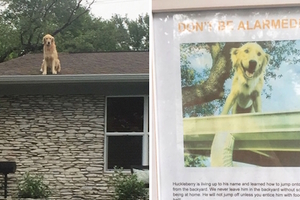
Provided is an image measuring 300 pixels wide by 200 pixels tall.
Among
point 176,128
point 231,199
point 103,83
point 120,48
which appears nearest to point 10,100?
point 103,83

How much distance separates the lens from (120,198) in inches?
127

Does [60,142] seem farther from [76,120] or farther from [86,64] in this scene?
[86,64]

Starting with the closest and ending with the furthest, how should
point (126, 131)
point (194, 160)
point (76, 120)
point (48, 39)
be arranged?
1. point (194, 160)
2. point (48, 39)
3. point (126, 131)
4. point (76, 120)

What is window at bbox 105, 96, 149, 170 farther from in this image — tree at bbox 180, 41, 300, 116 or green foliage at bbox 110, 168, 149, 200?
tree at bbox 180, 41, 300, 116

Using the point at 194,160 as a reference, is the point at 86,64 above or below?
above

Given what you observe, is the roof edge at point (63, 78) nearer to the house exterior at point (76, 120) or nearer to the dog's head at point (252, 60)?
the house exterior at point (76, 120)

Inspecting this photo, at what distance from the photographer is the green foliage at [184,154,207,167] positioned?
5.20 feet

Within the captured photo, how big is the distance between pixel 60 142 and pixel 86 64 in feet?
2.36

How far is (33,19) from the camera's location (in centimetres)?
318

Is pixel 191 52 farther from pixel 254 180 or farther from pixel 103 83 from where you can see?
pixel 103 83

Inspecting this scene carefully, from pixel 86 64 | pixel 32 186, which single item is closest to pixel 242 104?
pixel 86 64

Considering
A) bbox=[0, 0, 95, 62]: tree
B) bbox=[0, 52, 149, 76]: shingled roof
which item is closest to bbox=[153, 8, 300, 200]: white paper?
bbox=[0, 52, 149, 76]: shingled roof

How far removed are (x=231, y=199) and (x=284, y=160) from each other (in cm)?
26

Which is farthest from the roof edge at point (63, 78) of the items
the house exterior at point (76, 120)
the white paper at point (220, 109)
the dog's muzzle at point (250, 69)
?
the dog's muzzle at point (250, 69)
